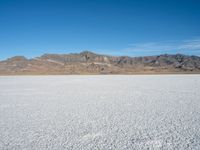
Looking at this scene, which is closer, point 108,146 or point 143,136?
point 108,146

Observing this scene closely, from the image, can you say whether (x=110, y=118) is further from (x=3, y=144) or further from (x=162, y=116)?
(x=3, y=144)

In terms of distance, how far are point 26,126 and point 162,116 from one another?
157 inches

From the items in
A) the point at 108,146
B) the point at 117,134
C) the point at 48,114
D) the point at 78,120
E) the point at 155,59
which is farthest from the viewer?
the point at 155,59

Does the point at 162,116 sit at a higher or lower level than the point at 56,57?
lower

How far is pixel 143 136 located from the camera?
15.8 feet

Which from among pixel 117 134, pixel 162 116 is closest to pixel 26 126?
pixel 117 134

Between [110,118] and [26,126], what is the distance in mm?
2396

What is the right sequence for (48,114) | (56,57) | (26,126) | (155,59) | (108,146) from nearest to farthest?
(108,146)
(26,126)
(48,114)
(56,57)
(155,59)

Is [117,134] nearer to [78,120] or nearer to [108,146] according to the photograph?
[108,146]

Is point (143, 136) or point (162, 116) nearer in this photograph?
point (143, 136)

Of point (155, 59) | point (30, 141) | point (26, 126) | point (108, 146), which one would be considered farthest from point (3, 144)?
point (155, 59)

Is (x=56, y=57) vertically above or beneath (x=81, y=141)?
above

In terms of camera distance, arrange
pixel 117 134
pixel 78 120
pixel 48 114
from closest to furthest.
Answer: pixel 117 134 < pixel 78 120 < pixel 48 114

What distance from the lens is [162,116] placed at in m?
6.63
